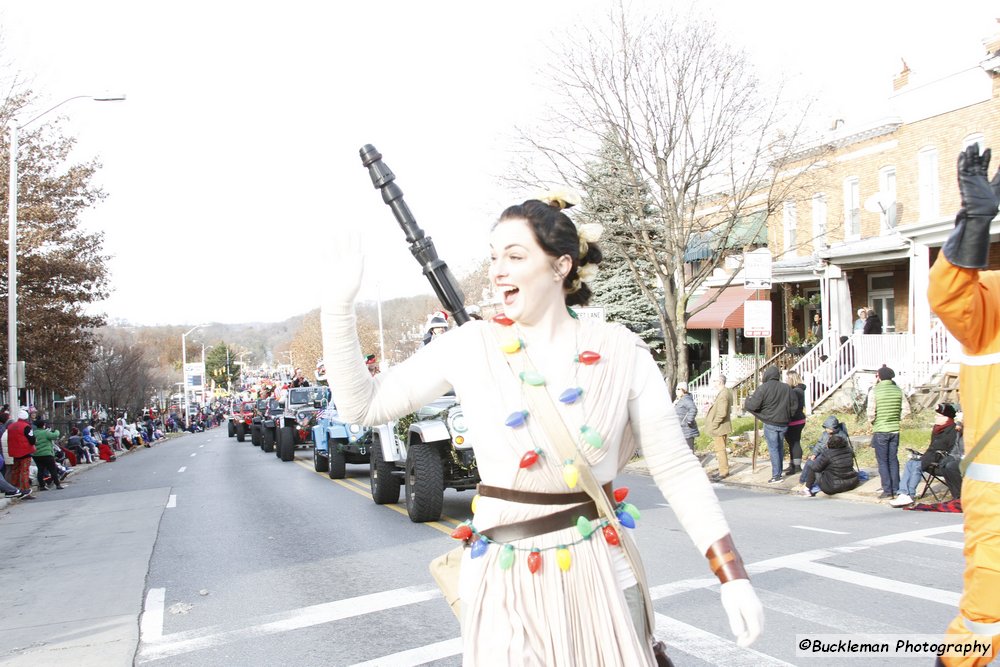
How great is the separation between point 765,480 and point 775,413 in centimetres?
123

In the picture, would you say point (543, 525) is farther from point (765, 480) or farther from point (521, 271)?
point (765, 480)

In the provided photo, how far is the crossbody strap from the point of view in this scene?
2584 mm

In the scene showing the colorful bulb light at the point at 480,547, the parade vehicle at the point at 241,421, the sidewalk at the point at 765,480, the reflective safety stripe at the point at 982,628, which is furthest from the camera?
the parade vehicle at the point at 241,421

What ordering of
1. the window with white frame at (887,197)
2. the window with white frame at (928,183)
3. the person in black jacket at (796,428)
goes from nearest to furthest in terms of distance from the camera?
the person in black jacket at (796,428)
the window with white frame at (928,183)
the window with white frame at (887,197)

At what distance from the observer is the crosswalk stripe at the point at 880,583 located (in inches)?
260

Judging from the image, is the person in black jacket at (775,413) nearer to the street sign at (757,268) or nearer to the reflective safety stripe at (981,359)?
the street sign at (757,268)

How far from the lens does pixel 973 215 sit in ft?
10.3

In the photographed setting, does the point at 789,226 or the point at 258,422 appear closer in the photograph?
the point at 789,226

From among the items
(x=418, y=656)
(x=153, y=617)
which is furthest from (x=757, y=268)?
(x=153, y=617)

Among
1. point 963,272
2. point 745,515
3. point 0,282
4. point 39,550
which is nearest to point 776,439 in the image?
point 745,515

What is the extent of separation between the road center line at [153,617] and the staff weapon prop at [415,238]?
377 cm

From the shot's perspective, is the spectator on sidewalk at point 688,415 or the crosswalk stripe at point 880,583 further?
the spectator on sidewalk at point 688,415

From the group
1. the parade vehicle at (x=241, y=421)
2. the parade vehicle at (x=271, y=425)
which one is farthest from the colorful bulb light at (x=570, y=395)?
the parade vehicle at (x=241, y=421)

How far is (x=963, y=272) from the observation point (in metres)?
3.19
